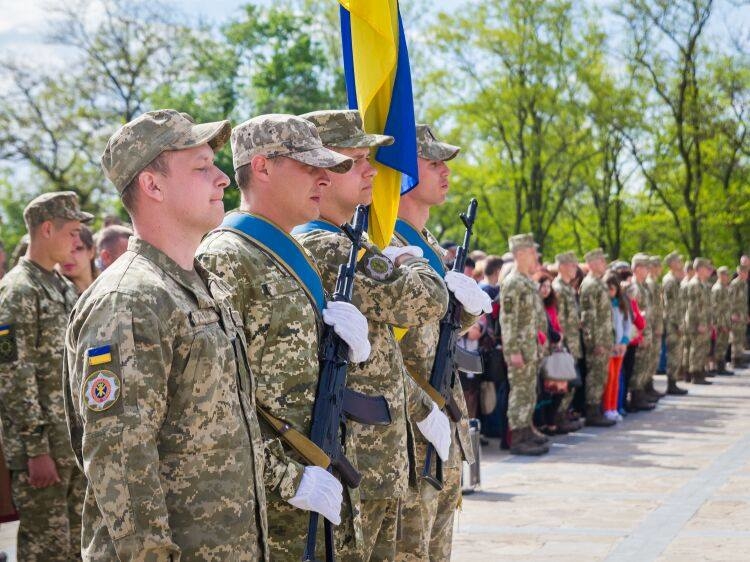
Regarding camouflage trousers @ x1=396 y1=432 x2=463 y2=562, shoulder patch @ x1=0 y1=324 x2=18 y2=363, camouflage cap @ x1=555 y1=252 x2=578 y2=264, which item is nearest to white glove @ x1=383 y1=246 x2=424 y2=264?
camouflage trousers @ x1=396 y1=432 x2=463 y2=562

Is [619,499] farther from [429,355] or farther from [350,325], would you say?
[350,325]

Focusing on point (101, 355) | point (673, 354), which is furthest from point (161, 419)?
point (673, 354)

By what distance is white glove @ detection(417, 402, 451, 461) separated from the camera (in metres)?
5.00

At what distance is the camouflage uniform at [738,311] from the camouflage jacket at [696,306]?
3631 mm

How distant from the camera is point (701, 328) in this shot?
68.1 feet

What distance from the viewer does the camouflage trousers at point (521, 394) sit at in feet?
39.0

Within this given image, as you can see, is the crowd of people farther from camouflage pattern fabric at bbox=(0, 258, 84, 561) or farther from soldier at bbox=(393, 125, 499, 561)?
camouflage pattern fabric at bbox=(0, 258, 84, 561)

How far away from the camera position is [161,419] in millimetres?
3031

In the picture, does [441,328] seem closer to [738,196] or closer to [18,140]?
[18,140]

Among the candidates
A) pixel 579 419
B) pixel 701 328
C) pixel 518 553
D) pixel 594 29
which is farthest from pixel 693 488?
pixel 594 29

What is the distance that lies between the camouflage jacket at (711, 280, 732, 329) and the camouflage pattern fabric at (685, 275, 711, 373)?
5.50 feet

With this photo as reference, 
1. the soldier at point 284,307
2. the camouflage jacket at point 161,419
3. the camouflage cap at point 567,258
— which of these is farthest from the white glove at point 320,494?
the camouflage cap at point 567,258

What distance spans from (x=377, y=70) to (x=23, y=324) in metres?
2.22

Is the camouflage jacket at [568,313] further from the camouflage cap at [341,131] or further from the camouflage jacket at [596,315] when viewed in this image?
the camouflage cap at [341,131]
